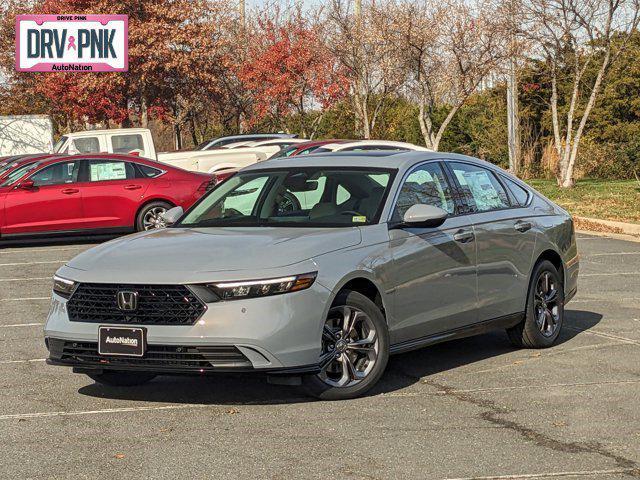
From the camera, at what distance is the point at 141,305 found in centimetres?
730

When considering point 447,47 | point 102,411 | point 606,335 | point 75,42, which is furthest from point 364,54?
point 102,411

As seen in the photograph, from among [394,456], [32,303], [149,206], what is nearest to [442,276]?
[394,456]

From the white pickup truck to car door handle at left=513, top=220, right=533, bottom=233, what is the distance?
57.3ft

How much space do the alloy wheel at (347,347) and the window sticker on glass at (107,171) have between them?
13.5 meters

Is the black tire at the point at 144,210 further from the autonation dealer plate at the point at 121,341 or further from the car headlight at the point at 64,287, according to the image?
the autonation dealer plate at the point at 121,341

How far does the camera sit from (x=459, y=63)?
104 ft

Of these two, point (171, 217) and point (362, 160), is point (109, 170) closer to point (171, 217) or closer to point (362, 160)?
point (171, 217)

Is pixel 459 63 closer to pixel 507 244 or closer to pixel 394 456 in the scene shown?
pixel 507 244

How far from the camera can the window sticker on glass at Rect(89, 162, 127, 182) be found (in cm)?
2067

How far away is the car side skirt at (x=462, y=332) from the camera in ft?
27.0

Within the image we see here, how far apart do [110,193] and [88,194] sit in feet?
1.23

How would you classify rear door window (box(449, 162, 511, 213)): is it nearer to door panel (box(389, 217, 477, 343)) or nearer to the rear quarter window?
the rear quarter window

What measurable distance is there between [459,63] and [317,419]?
25.3 meters

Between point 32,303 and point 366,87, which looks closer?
point 32,303
